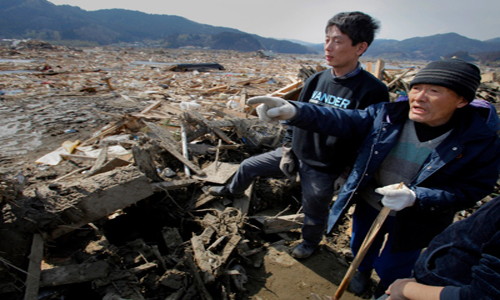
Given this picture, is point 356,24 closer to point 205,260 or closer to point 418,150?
point 418,150

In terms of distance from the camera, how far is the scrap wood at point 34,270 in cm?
191

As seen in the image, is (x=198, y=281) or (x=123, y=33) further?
(x=123, y=33)

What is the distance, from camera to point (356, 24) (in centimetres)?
227

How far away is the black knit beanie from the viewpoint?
1.52m

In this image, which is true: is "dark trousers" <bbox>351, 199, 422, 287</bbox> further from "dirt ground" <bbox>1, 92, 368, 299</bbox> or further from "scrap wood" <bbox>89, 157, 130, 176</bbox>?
"scrap wood" <bbox>89, 157, 130, 176</bbox>

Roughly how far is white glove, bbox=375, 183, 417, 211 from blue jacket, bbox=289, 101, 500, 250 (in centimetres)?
7

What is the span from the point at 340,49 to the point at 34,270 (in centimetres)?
319

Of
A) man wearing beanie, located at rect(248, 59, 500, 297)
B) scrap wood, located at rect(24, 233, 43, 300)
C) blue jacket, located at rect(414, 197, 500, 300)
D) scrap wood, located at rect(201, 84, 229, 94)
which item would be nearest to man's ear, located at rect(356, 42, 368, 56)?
man wearing beanie, located at rect(248, 59, 500, 297)

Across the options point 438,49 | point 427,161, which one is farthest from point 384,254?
point 438,49

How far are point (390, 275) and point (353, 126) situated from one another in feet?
4.51

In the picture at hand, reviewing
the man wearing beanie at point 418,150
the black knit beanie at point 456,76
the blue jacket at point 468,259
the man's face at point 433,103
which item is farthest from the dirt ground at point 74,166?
the black knit beanie at point 456,76

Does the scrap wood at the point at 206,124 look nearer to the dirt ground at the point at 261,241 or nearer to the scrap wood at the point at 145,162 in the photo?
the dirt ground at the point at 261,241

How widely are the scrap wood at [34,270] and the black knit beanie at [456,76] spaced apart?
10.3ft

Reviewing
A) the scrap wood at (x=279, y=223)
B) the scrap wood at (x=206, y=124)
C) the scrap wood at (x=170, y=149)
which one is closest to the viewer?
the scrap wood at (x=279, y=223)
